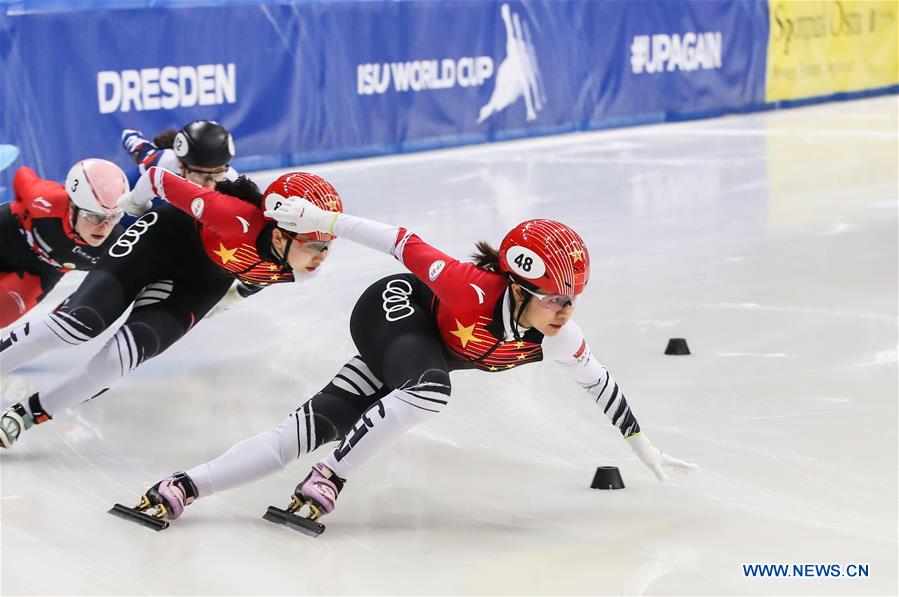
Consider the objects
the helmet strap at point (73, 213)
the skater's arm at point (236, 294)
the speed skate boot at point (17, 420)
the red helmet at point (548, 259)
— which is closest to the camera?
the red helmet at point (548, 259)

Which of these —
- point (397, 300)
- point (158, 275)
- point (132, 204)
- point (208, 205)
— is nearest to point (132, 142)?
point (132, 204)

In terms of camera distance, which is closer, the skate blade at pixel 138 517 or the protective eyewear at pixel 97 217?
the skate blade at pixel 138 517

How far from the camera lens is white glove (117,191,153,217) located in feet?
15.2

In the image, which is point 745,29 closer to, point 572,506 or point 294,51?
point 294,51

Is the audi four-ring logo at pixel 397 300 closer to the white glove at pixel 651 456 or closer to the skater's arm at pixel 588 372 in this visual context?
the skater's arm at pixel 588 372

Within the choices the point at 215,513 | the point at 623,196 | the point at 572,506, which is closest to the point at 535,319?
the point at 572,506

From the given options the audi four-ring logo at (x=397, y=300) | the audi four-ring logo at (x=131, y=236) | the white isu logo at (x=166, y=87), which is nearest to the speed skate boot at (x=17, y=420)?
the audi four-ring logo at (x=131, y=236)

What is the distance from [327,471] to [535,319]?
27.4 inches

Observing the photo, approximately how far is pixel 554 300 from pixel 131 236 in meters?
1.81

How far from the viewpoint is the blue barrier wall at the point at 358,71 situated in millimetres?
9688

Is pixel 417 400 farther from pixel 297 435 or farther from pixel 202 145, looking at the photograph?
pixel 202 145

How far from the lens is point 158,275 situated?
4.59 meters

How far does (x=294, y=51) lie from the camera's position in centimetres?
1152

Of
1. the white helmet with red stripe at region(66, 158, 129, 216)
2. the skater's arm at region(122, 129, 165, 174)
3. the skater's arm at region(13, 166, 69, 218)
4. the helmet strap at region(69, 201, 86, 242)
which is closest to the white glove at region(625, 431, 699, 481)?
the white helmet with red stripe at region(66, 158, 129, 216)
